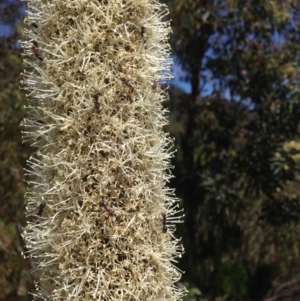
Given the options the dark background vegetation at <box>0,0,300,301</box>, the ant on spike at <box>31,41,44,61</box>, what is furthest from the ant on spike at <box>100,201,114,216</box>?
the dark background vegetation at <box>0,0,300,301</box>

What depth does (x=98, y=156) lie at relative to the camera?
2307 millimetres

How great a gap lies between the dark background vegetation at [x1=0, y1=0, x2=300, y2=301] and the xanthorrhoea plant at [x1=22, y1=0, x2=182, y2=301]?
3.39 m

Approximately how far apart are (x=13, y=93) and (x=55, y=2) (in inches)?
146

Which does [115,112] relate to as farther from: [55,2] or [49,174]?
[55,2]

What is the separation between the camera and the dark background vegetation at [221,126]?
5.93 m

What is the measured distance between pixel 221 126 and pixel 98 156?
473 cm

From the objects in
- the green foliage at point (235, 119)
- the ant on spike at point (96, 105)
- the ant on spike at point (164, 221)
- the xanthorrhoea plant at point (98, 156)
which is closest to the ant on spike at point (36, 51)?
the xanthorrhoea plant at point (98, 156)

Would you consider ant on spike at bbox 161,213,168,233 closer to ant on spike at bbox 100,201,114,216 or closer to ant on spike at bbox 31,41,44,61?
ant on spike at bbox 100,201,114,216

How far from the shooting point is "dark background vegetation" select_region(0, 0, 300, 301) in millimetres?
5930

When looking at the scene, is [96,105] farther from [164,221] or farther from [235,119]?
[235,119]

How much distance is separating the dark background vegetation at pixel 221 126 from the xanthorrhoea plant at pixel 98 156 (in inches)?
133

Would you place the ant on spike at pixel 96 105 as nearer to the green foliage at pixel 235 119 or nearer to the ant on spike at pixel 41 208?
the ant on spike at pixel 41 208

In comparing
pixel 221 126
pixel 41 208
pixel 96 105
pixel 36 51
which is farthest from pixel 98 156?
pixel 221 126

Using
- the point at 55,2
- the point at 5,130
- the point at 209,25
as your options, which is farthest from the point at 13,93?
the point at 55,2
